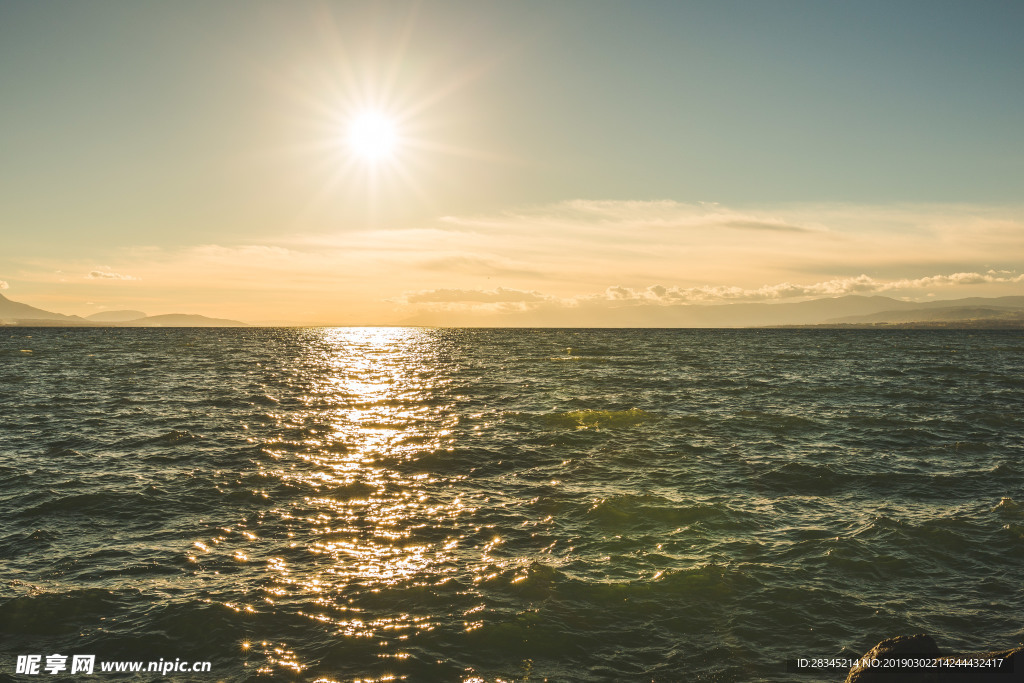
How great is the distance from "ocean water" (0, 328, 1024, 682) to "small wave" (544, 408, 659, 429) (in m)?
0.22

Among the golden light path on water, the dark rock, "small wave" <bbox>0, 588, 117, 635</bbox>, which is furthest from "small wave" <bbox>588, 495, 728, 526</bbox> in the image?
"small wave" <bbox>0, 588, 117, 635</bbox>

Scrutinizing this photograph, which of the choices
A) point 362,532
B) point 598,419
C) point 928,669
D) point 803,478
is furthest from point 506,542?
point 598,419

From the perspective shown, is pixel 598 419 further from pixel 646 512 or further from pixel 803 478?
pixel 646 512

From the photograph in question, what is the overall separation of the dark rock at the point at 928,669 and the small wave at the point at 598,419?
21487mm

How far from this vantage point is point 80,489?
60.9 feet

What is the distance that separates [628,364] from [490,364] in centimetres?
1863

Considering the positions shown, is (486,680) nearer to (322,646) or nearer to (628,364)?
(322,646)

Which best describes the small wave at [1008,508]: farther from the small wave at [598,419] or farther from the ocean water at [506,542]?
the small wave at [598,419]

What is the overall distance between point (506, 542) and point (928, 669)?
9087 millimetres

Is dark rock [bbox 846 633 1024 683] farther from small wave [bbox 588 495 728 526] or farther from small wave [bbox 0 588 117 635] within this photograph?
small wave [bbox 0 588 117 635]

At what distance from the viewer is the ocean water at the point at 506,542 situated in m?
10.1

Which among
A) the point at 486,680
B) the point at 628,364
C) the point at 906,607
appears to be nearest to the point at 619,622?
the point at 486,680

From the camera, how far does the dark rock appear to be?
775cm

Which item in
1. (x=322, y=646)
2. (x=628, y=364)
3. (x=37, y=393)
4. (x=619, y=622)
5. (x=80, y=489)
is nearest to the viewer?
(x=322, y=646)
